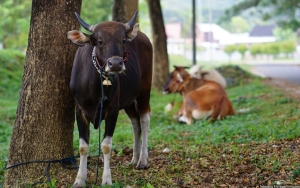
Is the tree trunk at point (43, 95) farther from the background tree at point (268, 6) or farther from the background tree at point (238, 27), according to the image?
the background tree at point (238, 27)

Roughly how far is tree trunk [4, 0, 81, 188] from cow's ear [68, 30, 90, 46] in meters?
0.63

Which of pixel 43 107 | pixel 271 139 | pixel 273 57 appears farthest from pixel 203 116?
pixel 273 57

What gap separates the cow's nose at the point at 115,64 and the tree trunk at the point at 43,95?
1.23 m

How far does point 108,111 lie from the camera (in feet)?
21.0

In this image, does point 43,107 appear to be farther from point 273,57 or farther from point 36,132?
point 273,57

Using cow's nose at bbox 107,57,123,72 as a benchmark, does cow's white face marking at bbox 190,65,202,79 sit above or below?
below

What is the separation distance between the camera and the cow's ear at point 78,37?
19.9ft

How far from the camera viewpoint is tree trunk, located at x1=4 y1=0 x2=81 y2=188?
648 centimetres

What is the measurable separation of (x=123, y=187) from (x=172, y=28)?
75.8m

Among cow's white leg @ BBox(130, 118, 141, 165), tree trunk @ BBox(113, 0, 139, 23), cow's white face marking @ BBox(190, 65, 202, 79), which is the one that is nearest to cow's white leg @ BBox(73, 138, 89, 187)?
cow's white leg @ BBox(130, 118, 141, 165)

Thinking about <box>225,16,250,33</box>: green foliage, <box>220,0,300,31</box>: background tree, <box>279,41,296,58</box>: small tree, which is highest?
<box>225,16,250,33</box>: green foliage

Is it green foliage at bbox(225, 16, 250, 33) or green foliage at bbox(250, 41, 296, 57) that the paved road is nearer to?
green foliage at bbox(250, 41, 296, 57)

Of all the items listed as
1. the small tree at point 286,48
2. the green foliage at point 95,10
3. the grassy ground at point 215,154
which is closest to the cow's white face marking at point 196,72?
the grassy ground at point 215,154

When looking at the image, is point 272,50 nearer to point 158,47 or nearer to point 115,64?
point 158,47
